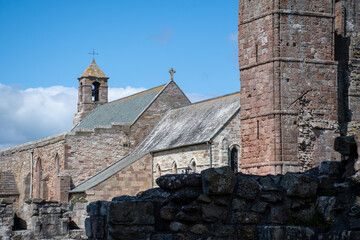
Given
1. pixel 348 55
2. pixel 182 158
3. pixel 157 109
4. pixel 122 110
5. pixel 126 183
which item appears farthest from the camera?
pixel 122 110

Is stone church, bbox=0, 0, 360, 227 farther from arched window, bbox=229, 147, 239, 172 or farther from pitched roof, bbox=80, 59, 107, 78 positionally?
pitched roof, bbox=80, 59, 107, 78

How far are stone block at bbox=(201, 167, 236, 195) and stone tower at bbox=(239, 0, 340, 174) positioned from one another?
16117 millimetres

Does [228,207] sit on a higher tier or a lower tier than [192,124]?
lower

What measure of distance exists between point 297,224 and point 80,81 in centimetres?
4711

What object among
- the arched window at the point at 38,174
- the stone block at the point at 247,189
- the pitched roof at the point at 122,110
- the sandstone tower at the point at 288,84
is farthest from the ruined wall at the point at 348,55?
the arched window at the point at 38,174

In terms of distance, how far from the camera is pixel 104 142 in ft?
129

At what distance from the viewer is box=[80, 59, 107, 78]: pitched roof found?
52406 millimetres

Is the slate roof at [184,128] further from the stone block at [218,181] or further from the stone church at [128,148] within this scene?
the stone block at [218,181]

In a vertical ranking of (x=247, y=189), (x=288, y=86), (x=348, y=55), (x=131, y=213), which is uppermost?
(x=348, y=55)

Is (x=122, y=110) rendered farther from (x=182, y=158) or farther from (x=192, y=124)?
(x=182, y=158)

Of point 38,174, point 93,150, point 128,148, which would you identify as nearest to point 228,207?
point 93,150

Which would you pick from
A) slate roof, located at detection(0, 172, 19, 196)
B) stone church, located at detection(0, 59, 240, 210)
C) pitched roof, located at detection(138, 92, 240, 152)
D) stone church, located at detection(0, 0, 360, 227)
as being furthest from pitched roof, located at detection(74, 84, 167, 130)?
stone church, located at detection(0, 0, 360, 227)

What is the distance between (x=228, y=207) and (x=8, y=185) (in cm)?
4251

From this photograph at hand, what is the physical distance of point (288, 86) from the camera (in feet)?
79.0
